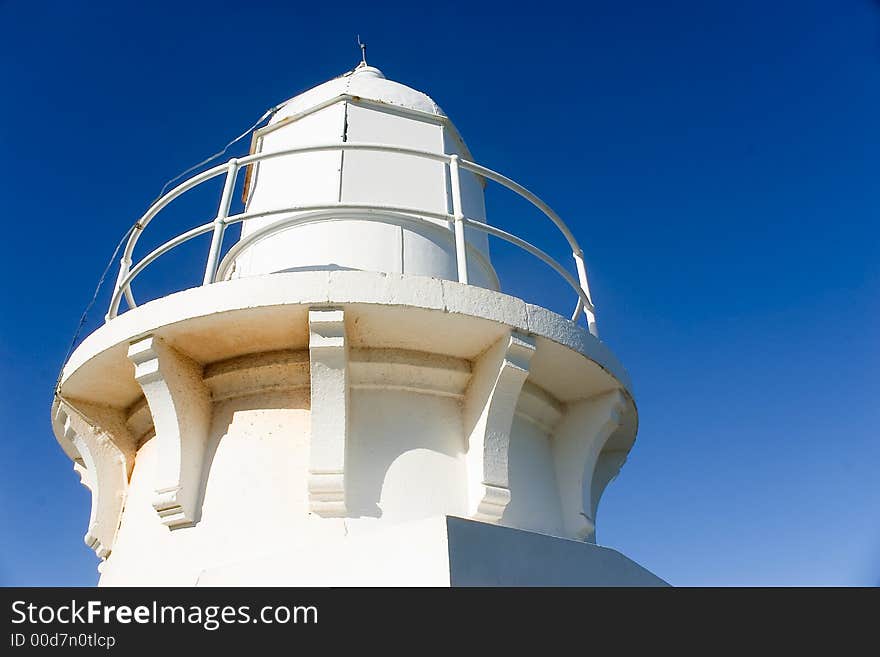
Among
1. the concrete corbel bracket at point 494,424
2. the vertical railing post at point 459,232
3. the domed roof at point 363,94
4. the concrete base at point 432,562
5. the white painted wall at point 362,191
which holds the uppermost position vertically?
the domed roof at point 363,94

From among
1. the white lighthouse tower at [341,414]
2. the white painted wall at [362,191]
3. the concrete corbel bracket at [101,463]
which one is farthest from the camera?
the white painted wall at [362,191]

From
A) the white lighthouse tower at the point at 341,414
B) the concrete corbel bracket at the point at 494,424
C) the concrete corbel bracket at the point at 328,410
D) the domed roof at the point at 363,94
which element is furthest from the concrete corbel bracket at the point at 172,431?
the domed roof at the point at 363,94

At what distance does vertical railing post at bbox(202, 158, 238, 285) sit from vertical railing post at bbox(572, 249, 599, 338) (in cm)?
293

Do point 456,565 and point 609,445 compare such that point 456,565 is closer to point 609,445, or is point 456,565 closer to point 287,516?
point 287,516

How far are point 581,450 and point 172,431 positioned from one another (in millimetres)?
3026

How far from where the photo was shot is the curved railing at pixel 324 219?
543 centimetres

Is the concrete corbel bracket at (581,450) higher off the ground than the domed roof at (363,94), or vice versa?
the domed roof at (363,94)

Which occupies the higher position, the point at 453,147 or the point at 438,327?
the point at 453,147

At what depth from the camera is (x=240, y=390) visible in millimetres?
5488

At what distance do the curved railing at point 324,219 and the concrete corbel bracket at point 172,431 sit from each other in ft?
2.00

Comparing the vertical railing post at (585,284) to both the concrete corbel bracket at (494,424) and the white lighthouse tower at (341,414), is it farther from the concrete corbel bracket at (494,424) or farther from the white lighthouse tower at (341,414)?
the concrete corbel bracket at (494,424)

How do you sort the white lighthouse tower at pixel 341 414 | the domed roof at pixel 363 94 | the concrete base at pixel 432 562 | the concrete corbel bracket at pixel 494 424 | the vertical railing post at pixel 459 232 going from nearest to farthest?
the concrete base at pixel 432 562 < the white lighthouse tower at pixel 341 414 < the concrete corbel bracket at pixel 494 424 < the vertical railing post at pixel 459 232 < the domed roof at pixel 363 94
